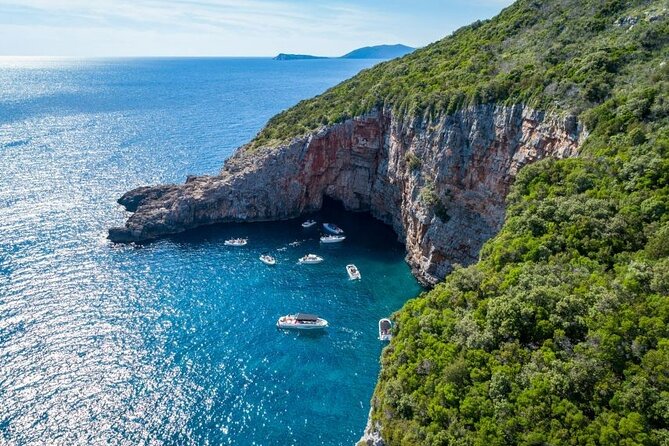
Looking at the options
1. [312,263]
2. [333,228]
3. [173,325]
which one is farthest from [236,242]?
[173,325]

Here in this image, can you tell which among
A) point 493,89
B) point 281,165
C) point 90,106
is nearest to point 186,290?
point 281,165

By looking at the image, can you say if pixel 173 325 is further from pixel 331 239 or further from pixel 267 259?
pixel 331 239

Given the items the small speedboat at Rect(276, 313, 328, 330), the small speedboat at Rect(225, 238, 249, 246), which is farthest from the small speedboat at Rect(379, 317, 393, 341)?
the small speedboat at Rect(225, 238, 249, 246)

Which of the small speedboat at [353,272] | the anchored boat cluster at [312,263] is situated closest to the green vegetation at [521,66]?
the anchored boat cluster at [312,263]

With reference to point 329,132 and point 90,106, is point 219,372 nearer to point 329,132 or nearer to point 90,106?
point 329,132

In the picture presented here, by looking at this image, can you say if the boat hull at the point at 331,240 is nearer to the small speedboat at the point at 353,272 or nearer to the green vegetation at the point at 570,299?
the small speedboat at the point at 353,272

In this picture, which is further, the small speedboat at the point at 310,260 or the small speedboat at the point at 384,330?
the small speedboat at the point at 310,260
